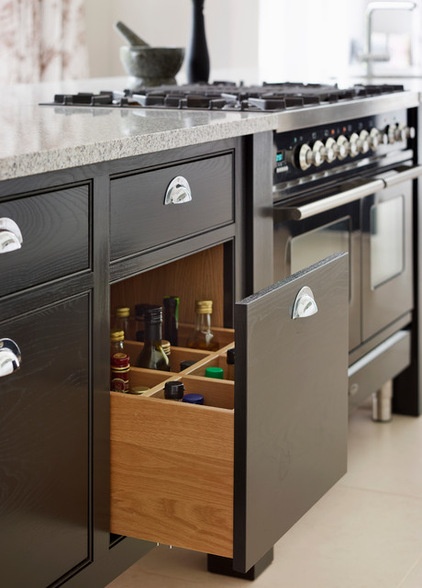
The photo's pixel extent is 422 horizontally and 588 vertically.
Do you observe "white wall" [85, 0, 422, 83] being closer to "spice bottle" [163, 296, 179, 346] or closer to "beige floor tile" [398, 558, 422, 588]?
"spice bottle" [163, 296, 179, 346]

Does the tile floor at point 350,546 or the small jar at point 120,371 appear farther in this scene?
the tile floor at point 350,546

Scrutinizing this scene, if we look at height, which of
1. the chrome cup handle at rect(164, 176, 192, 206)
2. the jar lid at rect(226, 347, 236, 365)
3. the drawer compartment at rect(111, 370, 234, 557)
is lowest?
the drawer compartment at rect(111, 370, 234, 557)

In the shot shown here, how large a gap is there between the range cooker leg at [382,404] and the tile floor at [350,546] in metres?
0.27

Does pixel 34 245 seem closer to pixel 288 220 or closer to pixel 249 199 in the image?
pixel 249 199

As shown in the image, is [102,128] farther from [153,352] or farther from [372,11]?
[372,11]

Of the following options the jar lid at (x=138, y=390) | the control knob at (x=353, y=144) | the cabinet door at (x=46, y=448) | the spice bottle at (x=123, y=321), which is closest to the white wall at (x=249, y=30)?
the control knob at (x=353, y=144)

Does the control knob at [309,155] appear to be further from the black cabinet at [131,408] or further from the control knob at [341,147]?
the black cabinet at [131,408]

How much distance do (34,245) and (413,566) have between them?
3.60 ft

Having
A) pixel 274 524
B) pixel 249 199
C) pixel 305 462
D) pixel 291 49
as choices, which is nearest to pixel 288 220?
pixel 249 199

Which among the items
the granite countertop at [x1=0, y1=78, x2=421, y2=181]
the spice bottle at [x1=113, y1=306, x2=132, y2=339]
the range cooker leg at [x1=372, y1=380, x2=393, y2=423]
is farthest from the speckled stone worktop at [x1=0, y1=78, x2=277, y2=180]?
the range cooker leg at [x1=372, y1=380, x2=393, y2=423]

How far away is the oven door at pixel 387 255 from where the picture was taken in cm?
248

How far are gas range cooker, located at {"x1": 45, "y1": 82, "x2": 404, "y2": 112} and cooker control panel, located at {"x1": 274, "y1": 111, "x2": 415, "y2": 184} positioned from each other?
0.20 feet

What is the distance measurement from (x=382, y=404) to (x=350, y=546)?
796mm

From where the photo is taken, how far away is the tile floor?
6.35 ft
